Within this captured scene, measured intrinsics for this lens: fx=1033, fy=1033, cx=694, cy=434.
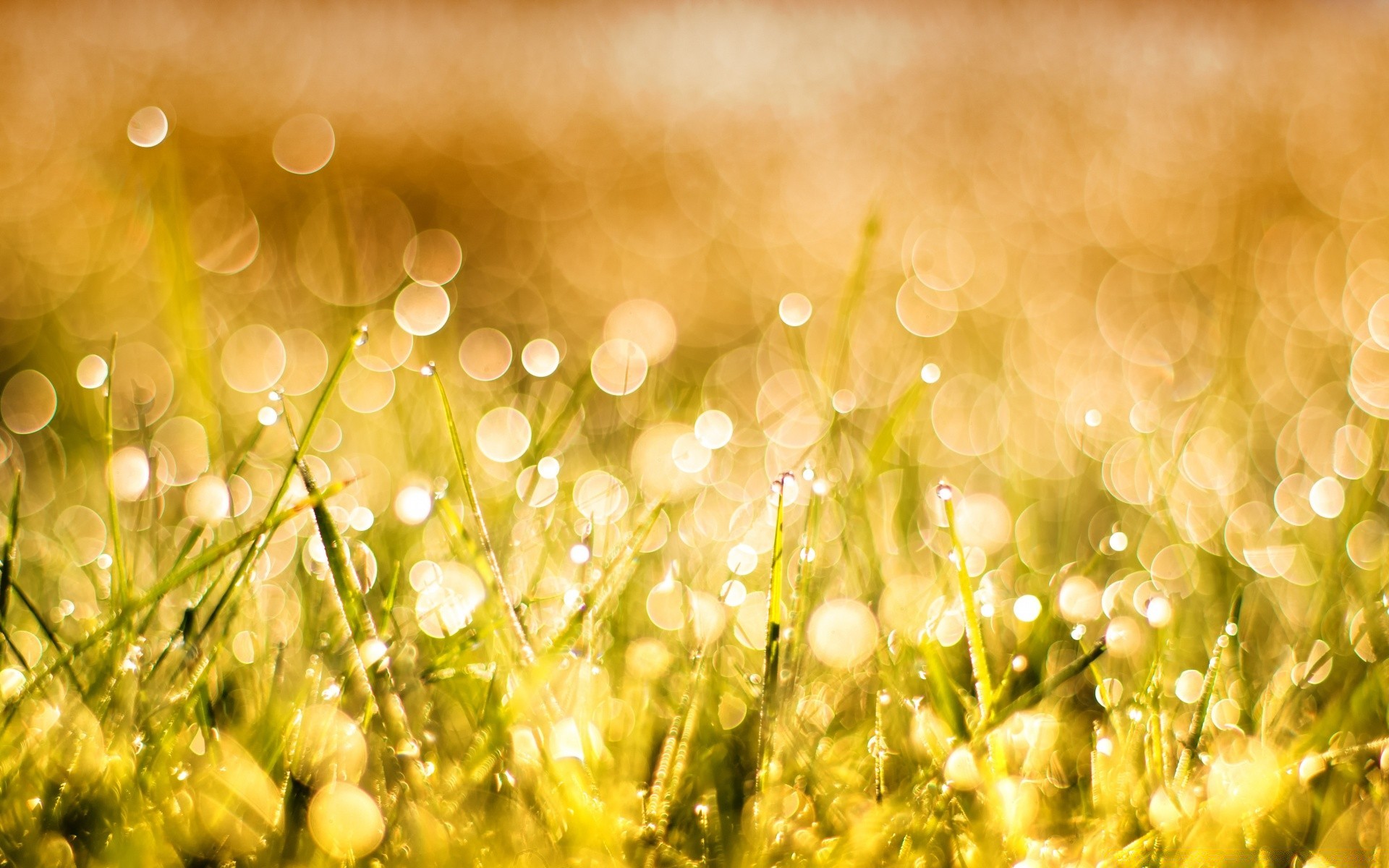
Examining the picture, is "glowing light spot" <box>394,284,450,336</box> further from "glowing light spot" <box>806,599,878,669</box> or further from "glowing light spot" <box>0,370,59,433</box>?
"glowing light spot" <box>806,599,878,669</box>

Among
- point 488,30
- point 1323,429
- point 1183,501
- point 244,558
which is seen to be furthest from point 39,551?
point 488,30

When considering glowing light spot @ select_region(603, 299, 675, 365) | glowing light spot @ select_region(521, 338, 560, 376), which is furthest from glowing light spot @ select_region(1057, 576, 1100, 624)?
glowing light spot @ select_region(603, 299, 675, 365)

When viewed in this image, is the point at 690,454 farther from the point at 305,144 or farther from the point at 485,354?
the point at 305,144

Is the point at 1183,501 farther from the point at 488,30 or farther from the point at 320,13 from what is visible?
the point at 320,13

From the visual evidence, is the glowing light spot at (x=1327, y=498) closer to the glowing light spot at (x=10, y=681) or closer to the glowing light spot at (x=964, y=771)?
the glowing light spot at (x=964, y=771)

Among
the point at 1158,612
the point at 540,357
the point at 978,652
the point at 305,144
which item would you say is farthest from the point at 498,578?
the point at 305,144
